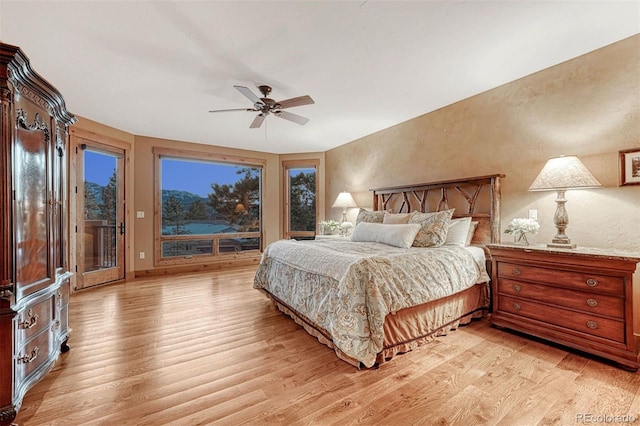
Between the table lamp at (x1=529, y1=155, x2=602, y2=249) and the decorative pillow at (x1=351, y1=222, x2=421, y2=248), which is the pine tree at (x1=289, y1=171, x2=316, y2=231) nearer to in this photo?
the decorative pillow at (x1=351, y1=222, x2=421, y2=248)

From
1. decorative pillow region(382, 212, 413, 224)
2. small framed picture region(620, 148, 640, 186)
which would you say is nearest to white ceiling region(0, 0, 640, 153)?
small framed picture region(620, 148, 640, 186)

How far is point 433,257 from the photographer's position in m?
2.56

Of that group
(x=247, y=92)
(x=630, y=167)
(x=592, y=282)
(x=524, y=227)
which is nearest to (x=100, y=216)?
(x=247, y=92)

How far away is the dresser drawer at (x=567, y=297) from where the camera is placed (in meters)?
2.04

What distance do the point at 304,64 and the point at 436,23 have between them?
119cm

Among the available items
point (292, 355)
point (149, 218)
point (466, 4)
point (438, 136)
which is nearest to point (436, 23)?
point (466, 4)

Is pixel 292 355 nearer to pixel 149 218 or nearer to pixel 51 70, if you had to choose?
pixel 51 70

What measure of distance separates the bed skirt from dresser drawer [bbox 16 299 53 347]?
1965mm

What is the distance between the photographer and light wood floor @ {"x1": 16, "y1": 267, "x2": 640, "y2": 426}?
1575 mm

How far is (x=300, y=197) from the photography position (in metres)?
6.50

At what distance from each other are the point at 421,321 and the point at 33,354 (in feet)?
9.21

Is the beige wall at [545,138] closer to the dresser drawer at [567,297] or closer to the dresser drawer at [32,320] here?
the dresser drawer at [567,297]

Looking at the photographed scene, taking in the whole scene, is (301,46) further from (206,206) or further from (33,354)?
(206,206)

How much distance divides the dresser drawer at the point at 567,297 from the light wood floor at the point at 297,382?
1.29ft
